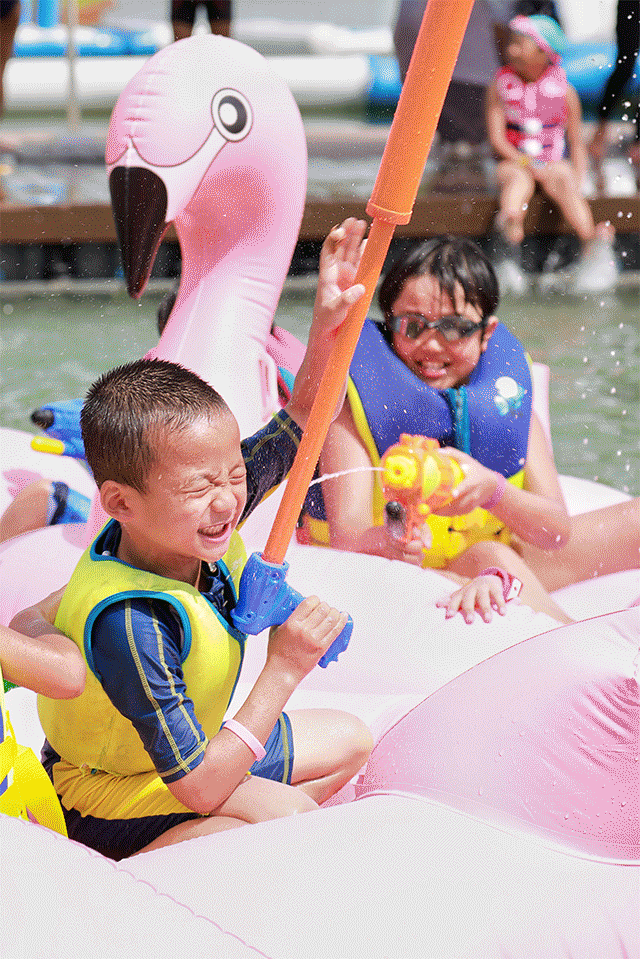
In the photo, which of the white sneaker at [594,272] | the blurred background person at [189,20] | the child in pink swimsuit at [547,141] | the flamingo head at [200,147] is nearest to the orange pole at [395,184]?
the flamingo head at [200,147]

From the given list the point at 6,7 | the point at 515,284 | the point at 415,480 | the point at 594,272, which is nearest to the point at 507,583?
the point at 415,480

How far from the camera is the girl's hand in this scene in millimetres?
1394

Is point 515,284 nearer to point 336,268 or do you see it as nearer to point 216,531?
point 336,268

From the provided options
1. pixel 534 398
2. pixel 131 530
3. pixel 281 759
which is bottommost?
pixel 281 759

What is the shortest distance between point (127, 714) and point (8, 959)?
21 cm

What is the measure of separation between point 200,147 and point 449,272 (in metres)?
0.37

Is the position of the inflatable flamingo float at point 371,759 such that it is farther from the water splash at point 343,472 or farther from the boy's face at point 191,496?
the boy's face at point 191,496

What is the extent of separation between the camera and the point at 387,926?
841 mm

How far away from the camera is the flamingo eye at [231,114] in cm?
138

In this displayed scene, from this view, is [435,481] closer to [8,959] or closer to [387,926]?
[387,926]

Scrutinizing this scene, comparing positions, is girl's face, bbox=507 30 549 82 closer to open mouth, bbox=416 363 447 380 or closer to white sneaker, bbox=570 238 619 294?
white sneaker, bbox=570 238 619 294

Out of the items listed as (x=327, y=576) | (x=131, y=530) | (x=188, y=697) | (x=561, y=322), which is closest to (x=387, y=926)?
(x=188, y=697)

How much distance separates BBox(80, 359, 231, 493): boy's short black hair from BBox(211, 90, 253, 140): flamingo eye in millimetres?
510

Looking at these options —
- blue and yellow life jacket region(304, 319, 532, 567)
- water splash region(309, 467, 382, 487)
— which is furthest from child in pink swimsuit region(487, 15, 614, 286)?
water splash region(309, 467, 382, 487)
